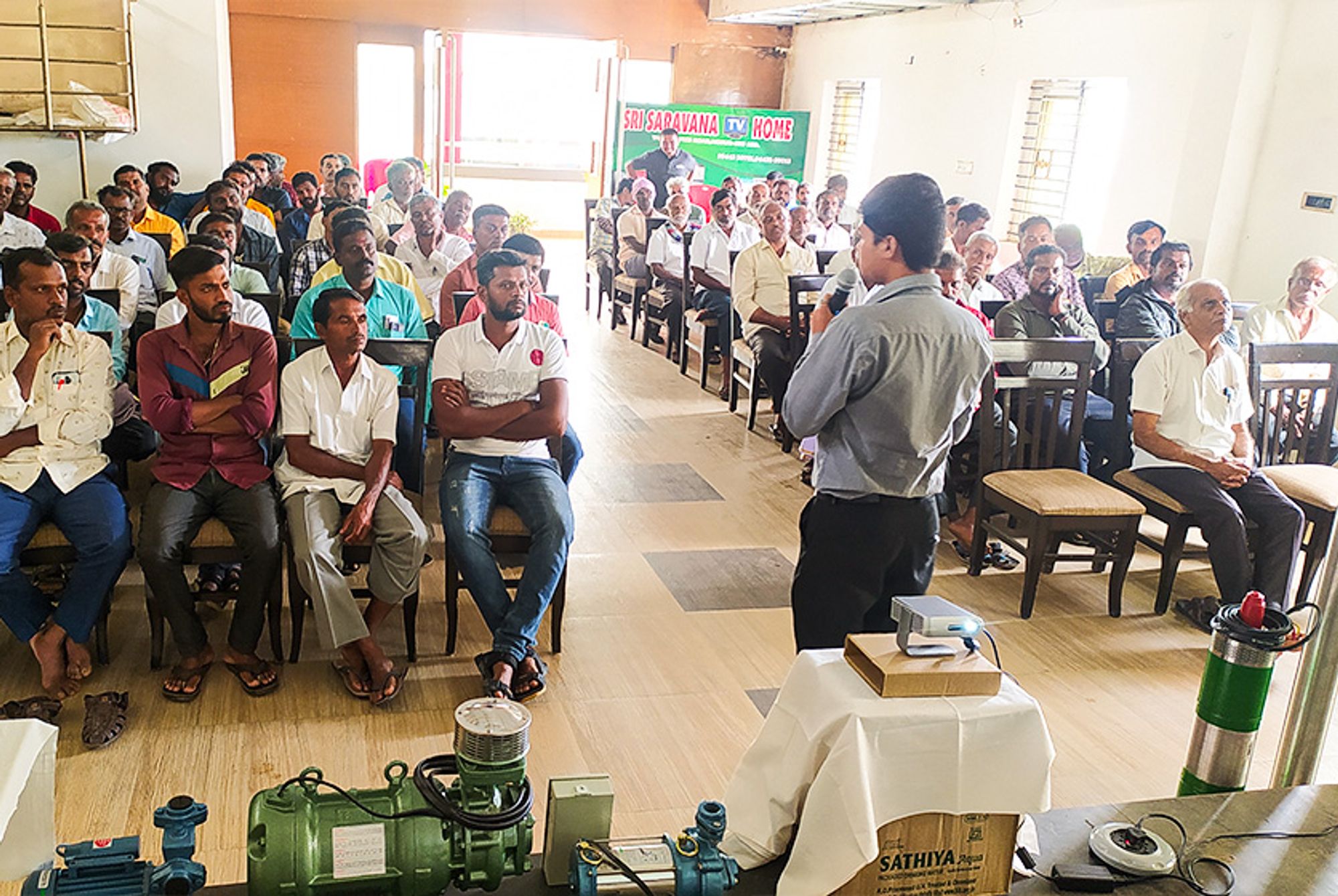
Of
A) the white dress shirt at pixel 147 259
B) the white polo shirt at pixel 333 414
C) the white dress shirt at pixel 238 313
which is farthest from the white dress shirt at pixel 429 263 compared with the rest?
the white polo shirt at pixel 333 414

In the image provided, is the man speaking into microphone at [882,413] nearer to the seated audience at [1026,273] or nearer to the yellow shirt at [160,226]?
the seated audience at [1026,273]

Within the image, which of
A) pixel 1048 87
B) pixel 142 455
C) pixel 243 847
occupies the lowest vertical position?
pixel 243 847

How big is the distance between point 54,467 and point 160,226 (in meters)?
3.27

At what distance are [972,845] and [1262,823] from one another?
0.56 meters

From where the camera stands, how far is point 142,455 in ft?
12.4

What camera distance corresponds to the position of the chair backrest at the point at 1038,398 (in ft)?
13.9

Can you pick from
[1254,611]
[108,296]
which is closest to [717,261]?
[108,296]

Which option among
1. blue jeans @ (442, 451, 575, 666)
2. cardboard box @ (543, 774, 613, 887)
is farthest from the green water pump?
blue jeans @ (442, 451, 575, 666)

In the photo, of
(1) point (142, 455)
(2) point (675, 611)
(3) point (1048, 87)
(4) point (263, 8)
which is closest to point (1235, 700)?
(2) point (675, 611)

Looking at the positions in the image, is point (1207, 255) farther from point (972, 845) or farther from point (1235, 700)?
point (972, 845)

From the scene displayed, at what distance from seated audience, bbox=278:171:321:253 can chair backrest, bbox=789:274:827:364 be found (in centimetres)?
293

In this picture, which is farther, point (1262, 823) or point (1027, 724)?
point (1262, 823)

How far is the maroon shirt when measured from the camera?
318 cm

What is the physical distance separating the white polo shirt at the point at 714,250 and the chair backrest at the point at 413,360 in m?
3.87
